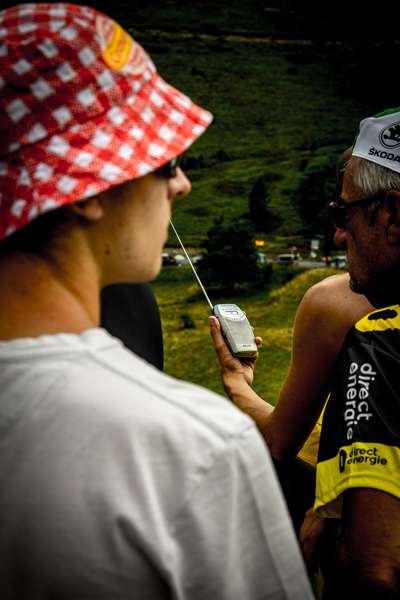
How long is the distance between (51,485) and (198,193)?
100557 millimetres

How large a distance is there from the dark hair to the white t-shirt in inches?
9.6

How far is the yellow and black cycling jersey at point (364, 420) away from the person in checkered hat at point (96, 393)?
0.68 m

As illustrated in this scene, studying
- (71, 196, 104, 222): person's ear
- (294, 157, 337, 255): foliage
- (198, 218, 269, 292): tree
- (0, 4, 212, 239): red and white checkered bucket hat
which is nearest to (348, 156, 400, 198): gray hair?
(0, 4, 212, 239): red and white checkered bucket hat

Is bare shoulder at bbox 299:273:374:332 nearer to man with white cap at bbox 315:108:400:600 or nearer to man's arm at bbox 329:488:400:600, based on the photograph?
man with white cap at bbox 315:108:400:600

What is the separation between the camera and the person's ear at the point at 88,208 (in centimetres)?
139

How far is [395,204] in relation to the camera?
2.50 meters

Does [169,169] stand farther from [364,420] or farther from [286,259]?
[286,259]

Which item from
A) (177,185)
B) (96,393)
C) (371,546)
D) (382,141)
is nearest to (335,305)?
(382,141)

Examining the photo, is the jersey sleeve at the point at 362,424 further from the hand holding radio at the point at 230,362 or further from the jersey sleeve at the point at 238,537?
the hand holding radio at the point at 230,362

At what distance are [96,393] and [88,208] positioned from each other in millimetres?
458

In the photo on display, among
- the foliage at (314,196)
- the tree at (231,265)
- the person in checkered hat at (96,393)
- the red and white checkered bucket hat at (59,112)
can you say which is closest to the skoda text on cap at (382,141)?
the person in checkered hat at (96,393)

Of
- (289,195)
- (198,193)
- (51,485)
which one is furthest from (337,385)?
(198,193)

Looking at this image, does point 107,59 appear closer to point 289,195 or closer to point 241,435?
point 241,435

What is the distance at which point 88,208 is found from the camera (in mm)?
1399
